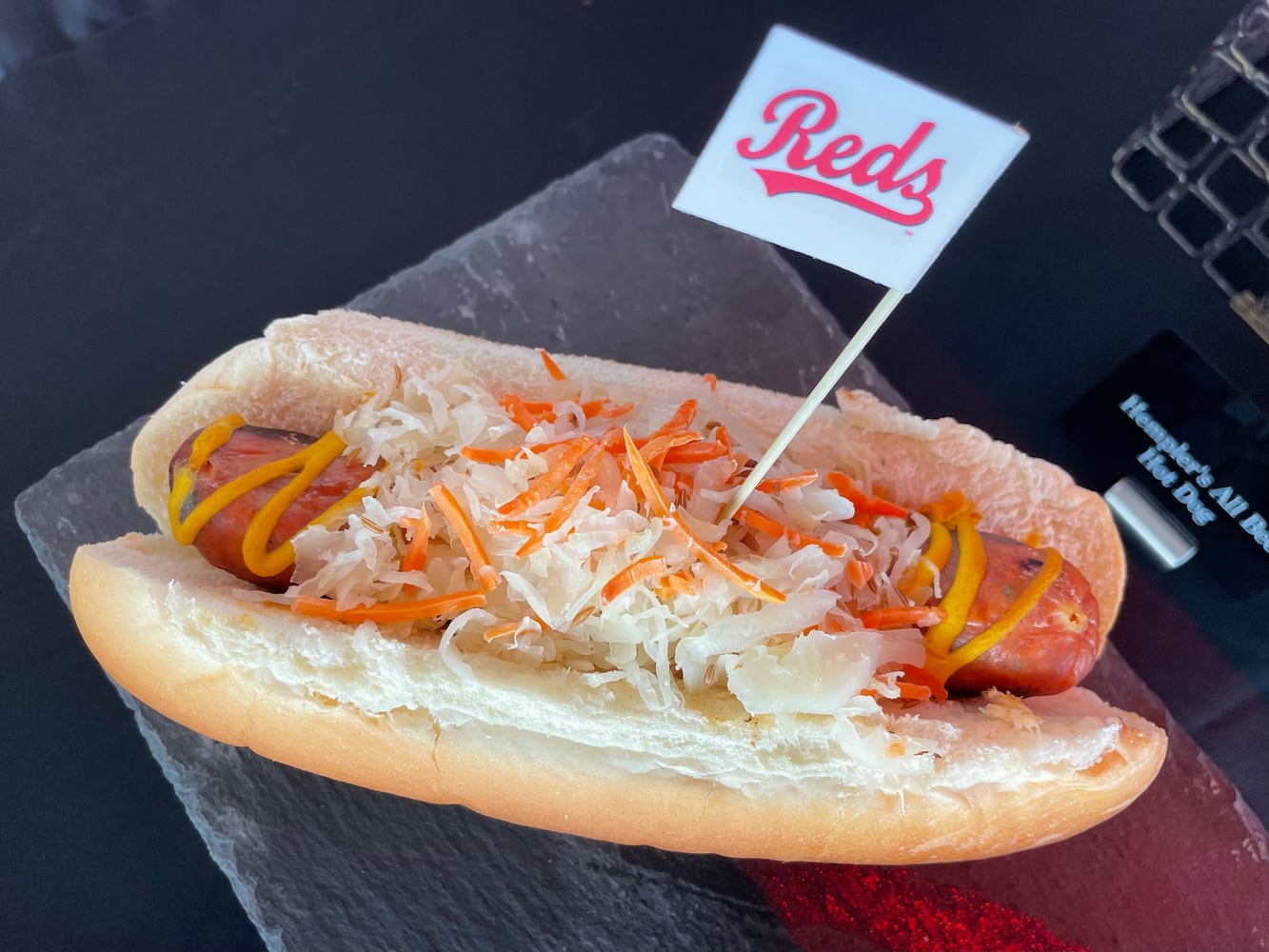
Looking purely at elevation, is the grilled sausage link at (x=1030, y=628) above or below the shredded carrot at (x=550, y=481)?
above

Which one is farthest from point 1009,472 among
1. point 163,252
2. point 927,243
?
point 163,252

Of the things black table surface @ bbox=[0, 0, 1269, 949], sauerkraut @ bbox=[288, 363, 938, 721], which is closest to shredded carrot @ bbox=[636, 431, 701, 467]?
sauerkraut @ bbox=[288, 363, 938, 721]

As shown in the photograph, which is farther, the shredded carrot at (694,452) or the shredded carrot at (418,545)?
the shredded carrot at (694,452)

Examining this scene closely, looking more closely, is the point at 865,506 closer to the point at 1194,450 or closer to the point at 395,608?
the point at 395,608

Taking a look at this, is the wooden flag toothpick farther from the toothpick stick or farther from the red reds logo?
the toothpick stick

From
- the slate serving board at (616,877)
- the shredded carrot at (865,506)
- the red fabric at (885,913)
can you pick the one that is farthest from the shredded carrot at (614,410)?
the red fabric at (885,913)

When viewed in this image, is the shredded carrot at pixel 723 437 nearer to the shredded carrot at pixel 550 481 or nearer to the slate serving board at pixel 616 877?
the shredded carrot at pixel 550 481

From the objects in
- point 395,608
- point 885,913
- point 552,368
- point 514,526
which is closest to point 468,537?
point 514,526
